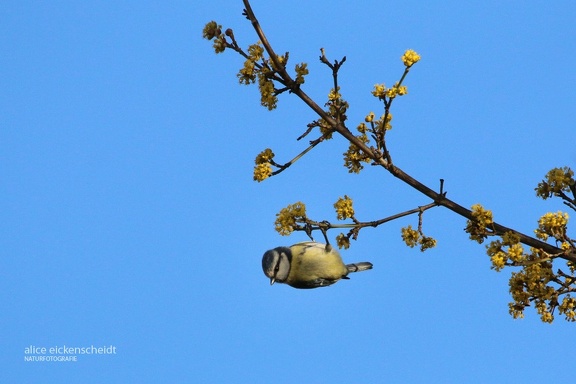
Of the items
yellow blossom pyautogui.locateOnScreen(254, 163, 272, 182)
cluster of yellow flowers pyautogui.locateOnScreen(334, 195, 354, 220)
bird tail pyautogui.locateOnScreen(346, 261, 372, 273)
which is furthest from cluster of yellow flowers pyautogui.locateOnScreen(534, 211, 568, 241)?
bird tail pyautogui.locateOnScreen(346, 261, 372, 273)

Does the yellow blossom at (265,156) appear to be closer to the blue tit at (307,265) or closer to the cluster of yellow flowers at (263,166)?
the cluster of yellow flowers at (263,166)

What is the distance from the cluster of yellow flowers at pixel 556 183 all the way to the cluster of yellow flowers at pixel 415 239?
1.27 metres

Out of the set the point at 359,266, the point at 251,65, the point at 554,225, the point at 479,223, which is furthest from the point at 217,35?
the point at 359,266

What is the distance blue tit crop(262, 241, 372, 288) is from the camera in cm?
899

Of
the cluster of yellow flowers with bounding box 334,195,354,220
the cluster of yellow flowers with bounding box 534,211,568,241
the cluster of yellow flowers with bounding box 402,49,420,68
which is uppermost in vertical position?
the cluster of yellow flowers with bounding box 402,49,420,68

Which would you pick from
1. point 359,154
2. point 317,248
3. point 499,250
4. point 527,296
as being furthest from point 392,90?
point 317,248

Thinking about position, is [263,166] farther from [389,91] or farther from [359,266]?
[359,266]

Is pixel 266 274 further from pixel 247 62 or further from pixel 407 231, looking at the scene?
pixel 247 62

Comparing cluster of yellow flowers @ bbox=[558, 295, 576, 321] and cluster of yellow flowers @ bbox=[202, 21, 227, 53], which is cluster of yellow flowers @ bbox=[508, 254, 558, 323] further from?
cluster of yellow flowers @ bbox=[202, 21, 227, 53]

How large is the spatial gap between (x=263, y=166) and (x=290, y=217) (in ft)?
1.86

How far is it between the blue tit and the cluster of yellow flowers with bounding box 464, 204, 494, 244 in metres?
2.53

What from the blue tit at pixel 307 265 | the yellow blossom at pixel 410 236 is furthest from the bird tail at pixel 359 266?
the yellow blossom at pixel 410 236

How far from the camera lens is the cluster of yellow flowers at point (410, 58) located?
6.25m

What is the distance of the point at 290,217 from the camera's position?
6.71m
